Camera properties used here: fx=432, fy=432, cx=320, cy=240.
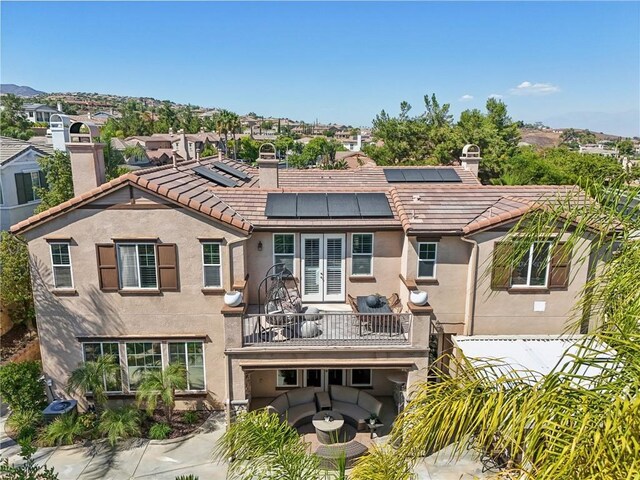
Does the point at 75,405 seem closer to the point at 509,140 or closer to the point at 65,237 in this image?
the point at 65,237

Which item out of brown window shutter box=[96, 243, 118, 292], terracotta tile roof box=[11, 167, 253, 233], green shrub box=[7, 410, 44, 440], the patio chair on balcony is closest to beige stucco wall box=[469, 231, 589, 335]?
the patio chair on balcony

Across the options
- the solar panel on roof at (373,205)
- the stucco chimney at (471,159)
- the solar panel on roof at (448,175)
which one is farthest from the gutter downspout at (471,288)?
the stucco chimney at (471,159)

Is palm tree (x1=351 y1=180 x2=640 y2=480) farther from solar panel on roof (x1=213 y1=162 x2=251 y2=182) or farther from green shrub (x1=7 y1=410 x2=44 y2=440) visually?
solar panel on roof (x1=213 y1=162 x2=251 y2=182)

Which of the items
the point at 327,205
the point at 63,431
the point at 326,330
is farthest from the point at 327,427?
the point at 63,431

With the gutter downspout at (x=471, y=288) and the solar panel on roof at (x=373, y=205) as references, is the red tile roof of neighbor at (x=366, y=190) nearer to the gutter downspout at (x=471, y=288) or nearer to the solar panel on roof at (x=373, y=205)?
the solar panel on roof at (x=373, y=205)

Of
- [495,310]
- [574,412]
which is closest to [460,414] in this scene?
[574,412]

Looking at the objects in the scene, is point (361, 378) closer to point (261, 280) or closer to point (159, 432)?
point (261, 280)
